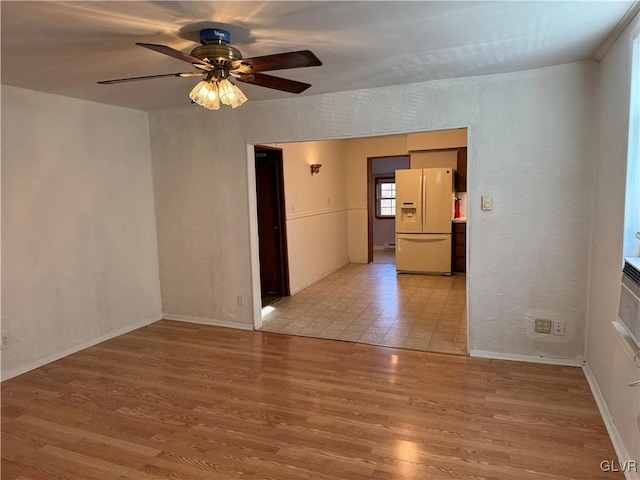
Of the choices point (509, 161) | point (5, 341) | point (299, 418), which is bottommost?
point (299, 418)

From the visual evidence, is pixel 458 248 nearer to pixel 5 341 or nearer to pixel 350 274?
pixel 350 274

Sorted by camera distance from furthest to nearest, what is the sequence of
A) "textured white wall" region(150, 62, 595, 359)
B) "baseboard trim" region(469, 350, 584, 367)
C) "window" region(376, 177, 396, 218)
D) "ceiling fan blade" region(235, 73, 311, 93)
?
"window" region(376, 177, 396, 218) < "baseboard trim" region(469, 350, 584, 367) < "textured white wall" region(150, 62, 595, 359) < "ceiling fan blade" region(235, 73, 311, 93)

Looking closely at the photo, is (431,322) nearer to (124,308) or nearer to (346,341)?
(346,341)

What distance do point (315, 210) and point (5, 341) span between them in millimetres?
4227

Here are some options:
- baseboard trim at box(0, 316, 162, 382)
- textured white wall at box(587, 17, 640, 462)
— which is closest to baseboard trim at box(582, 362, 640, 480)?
textured white wall at box(587, 17, 640, 462)

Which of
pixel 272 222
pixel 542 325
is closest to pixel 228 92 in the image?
pixel 542 325

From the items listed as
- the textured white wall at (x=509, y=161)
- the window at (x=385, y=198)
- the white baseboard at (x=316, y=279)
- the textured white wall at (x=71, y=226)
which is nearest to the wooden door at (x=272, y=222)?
the white baseboard at (x=316, y=279)

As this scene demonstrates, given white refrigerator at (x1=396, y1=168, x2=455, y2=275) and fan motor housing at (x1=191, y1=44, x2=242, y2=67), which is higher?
fan motor housing at (x1=191, y1=44, x2=242, y2=67)

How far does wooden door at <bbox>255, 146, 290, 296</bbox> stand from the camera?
5.45 m

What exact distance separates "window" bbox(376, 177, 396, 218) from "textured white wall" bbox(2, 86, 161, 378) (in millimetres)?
6321

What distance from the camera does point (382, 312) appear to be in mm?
4770

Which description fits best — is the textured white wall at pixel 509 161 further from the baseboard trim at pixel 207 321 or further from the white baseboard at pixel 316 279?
the white baseboard at pixel 316 279

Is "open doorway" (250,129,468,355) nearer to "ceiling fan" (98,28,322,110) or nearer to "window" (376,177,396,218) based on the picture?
"window" (376,177,396,218)

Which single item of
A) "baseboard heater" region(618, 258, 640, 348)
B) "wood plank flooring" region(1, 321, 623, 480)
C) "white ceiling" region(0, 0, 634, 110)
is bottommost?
"wood plank flooring" region(1, 321, 623, 480)
